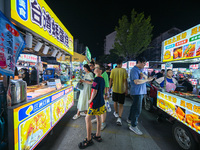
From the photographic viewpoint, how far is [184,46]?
257cm

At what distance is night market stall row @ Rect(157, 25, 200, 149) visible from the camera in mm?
1983

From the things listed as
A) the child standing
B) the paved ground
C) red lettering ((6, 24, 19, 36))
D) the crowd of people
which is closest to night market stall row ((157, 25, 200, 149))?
the paved ground

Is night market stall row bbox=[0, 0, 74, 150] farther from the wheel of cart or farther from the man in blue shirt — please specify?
the wheel of cart

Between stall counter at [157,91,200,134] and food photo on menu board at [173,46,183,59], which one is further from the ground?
food photo on menu board at [173,46,183,59]

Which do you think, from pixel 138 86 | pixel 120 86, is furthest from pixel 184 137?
pixel 120 86

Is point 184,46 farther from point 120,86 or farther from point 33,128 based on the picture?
point 33,128

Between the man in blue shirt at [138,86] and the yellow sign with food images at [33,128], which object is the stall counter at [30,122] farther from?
the man in blue shirt at [138,86]

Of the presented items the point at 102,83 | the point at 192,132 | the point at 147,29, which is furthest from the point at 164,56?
the point at 147,29

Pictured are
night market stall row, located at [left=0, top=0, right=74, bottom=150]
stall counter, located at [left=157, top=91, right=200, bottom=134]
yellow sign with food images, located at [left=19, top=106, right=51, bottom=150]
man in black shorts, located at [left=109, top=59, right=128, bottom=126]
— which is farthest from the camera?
man in black shorts, located at [left=109, top=59, right=128, bottom=126]

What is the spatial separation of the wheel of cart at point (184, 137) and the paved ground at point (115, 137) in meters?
0.21

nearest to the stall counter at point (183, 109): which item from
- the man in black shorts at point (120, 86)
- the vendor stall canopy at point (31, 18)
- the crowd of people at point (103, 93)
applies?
the crowd of people at point (103, 93)

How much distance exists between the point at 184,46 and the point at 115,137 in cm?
318

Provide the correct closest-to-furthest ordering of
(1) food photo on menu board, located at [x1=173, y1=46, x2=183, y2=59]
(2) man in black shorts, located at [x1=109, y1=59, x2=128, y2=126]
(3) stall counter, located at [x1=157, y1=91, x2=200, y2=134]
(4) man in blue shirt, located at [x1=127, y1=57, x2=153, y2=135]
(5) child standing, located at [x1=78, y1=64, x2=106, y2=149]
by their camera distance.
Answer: (3) stall counter, located at [x1=157, y1=91, x2=200, y2=134]
(5) child standing, located at [x1=78, y1=64, x2=106, y2=149]
(1) food photo on menu board, located at [x1=173, y1=46, x2=183, y2=59]
(4) man in blue shirt, located at [x1=127, y1=57, x2=153, y2=135]
(2) man in black shorts, located at [x1=109, y1=59, x2=128, y2=126]

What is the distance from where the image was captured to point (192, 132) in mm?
2016
